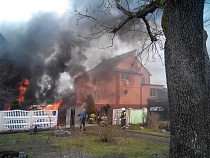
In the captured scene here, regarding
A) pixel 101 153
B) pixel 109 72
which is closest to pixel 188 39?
pixel 101 153

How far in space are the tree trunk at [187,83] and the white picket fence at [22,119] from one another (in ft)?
32.3

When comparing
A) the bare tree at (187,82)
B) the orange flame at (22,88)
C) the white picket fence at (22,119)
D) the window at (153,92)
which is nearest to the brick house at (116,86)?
the window at (153,92)

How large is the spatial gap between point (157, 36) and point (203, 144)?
3.77 meters

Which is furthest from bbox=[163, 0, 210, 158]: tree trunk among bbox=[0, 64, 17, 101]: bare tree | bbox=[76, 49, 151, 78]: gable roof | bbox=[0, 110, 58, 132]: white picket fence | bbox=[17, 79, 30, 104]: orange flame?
bbox=[76, 49, 151, 78]: gable roof

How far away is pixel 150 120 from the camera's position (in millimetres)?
15766

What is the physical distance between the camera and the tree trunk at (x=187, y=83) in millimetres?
2598

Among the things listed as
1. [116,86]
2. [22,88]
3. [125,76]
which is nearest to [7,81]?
[22,88]

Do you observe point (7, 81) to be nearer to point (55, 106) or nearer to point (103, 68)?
point (55, 106)

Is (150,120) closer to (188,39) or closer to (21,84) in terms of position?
(21,84)

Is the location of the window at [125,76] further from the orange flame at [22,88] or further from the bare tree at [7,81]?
the bare tree at [7,81]

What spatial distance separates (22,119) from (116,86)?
1494cm

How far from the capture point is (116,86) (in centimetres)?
2653

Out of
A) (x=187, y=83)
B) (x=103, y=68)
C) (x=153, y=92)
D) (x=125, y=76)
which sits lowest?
(x=187, y=83)

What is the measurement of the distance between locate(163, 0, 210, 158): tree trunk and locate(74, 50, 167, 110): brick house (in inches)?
707
